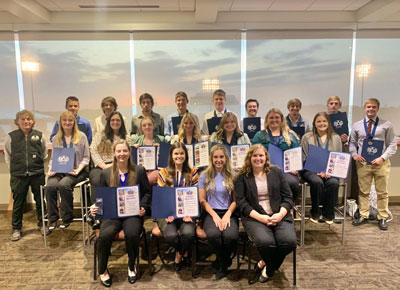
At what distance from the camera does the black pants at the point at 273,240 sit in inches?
92.7

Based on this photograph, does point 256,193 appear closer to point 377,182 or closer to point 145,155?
point 145,155

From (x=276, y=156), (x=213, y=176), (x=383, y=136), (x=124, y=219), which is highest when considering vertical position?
(x=383, y=136)

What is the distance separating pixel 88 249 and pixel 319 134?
2874 millimetres

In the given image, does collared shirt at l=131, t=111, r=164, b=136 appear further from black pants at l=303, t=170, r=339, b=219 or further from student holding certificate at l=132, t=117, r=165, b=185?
black pants at l=303, t=170, r=339, b=219

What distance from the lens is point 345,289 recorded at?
244cm

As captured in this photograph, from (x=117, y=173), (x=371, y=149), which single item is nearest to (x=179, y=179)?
(x=117, y=173)

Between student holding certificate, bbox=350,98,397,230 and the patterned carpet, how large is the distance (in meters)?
0.33

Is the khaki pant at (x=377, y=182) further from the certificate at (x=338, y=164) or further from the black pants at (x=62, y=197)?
the black pants at (x=62, y=197)

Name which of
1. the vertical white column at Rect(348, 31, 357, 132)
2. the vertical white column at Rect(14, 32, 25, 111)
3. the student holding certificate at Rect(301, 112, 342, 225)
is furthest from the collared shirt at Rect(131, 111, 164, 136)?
the vertical white column at Rect(348, 31, 357, 132)

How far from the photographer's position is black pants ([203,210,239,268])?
248 centimetres

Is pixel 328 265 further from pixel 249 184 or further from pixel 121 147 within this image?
pixel 121 147

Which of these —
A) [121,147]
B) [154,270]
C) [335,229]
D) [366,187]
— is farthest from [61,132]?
[366,187]

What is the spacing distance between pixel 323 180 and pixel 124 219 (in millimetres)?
2123

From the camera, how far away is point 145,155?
3211 mm
